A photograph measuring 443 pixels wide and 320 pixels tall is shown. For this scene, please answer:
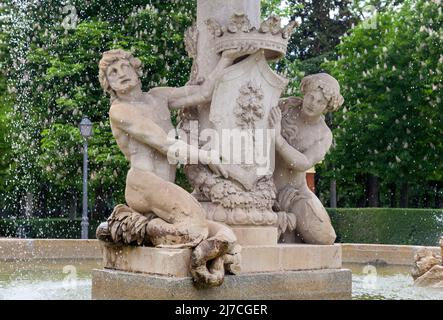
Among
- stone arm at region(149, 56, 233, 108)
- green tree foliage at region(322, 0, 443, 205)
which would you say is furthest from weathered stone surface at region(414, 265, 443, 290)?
green tree foliage at region(322, 0, 443, 205)

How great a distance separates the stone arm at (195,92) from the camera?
8.99 metres

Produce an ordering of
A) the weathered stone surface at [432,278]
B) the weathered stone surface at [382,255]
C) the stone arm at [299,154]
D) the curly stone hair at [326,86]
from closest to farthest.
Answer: the stone arm at [299,154], the curly stone hair at [326,86], the weathered stone surface at [432,278], the weathered stone surface at [382,255]

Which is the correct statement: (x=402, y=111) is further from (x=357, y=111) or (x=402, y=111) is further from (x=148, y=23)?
(x=148, y=23)

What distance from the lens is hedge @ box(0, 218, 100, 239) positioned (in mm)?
26758

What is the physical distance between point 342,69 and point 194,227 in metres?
25.6

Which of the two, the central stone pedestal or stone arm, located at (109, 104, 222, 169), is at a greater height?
stone arm, located at (109, 104, 222, 169)

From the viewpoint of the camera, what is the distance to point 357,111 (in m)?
31.9

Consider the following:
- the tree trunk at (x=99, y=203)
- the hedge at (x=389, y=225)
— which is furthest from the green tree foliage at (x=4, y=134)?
the hedge at (x=389, y=225)

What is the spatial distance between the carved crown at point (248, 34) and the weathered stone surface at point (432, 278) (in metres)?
3.94

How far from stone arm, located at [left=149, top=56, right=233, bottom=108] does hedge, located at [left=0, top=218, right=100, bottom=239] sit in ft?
54.2

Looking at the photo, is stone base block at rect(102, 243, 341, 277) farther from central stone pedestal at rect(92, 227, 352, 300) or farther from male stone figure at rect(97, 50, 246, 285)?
male stone figure at rect(97, 50, 246, 285)

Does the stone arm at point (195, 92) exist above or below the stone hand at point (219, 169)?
above

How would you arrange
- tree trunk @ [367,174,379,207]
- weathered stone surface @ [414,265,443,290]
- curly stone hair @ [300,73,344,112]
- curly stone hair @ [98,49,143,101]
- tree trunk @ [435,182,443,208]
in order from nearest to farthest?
1. curly stone hair @ [98,49,143,101]
2. curly stone hair @ [300,73,344,112]
3. weathered stone surface @ [414,265,443,290]
4. tree trunk @ [367,174,379,207]
5. tree trunk @ [435,182,443,208]

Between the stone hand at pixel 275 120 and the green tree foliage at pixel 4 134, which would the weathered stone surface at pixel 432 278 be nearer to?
the stone hand at pixel 275 120
